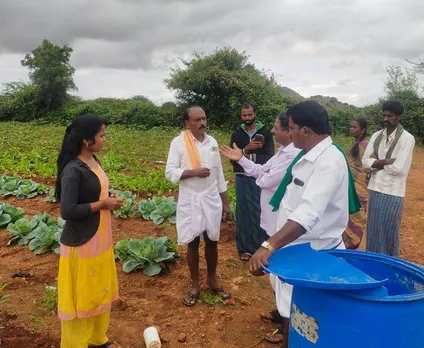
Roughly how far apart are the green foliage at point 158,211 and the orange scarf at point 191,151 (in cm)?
215

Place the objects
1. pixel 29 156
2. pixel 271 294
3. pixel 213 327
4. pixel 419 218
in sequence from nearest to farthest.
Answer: pixel 213 327 < pixel 271 294 < pixel 419 218 < pixel 29 156

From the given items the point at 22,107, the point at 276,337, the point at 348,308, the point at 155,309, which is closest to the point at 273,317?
the point at 276,337

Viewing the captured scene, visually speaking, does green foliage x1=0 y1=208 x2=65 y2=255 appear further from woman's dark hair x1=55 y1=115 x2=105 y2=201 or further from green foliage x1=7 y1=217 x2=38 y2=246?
woman's dark hair x1=55 y1=115 x2=105 y2=201

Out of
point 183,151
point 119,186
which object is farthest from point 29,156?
point 183,151

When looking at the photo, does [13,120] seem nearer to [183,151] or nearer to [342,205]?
[183,151]

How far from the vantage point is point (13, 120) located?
23734mm

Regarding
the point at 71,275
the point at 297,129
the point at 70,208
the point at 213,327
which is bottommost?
the point at 213,327

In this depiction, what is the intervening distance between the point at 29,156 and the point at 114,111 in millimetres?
11345

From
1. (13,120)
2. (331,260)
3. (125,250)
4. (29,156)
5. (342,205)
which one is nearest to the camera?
(331,260)

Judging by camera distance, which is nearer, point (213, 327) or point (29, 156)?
point (213, 327)

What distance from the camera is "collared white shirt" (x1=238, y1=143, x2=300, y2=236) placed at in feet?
11.6

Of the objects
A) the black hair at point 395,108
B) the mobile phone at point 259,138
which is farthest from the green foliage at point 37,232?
the black hair at point 395,108

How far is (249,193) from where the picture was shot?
15.2 ft

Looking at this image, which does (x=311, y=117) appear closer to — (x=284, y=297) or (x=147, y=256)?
(x=284, y=297)
